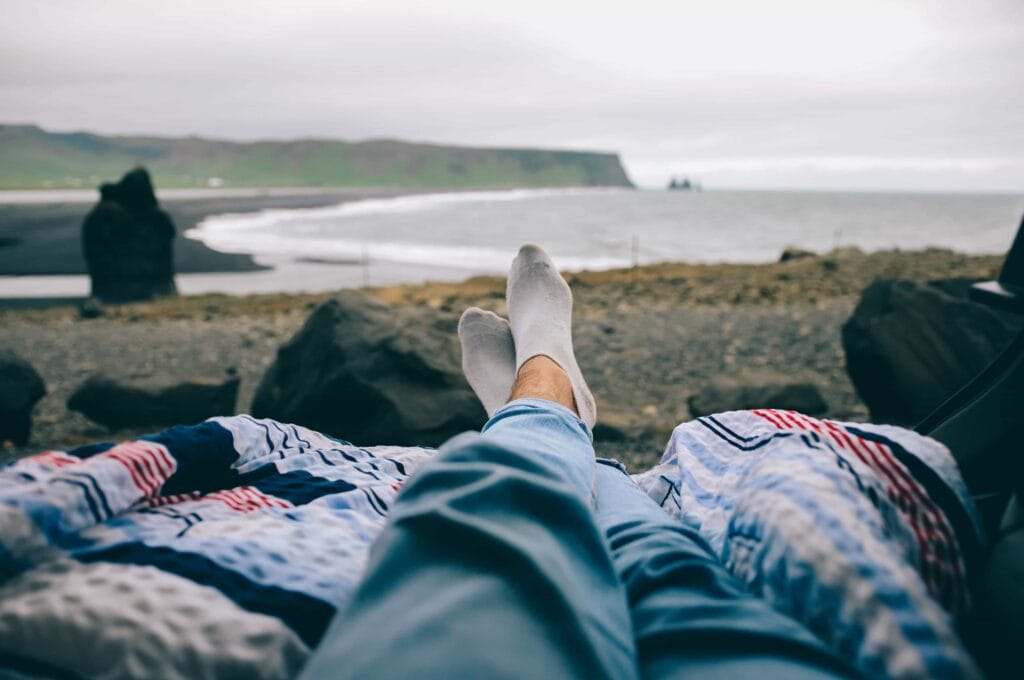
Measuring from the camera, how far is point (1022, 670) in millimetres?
539

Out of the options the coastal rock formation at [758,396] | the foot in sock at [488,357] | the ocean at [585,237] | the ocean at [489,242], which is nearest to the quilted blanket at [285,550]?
the foot in sock at [488,357]

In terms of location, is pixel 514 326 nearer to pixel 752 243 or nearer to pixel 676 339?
pixel 676 339

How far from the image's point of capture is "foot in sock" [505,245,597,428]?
1.72 m

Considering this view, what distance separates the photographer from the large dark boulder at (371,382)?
2422 millimetres

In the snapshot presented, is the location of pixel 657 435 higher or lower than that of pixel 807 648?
lower

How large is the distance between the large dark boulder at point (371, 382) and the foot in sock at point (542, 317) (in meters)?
0.48

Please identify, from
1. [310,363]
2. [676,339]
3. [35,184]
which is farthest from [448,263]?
[35,184]

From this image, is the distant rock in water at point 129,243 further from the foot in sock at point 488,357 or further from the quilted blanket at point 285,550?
the quilted blanket at point 285,550

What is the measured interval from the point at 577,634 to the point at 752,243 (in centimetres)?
2438

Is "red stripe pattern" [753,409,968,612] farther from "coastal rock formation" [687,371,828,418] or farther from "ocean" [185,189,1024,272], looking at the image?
"ocean" [185,189,1024,272]

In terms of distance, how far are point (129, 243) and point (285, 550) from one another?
39.6 ft

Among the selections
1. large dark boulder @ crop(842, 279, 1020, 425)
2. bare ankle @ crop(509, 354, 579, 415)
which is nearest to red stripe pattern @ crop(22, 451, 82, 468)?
bare ankle @ crop(509, 354, 579, 415)

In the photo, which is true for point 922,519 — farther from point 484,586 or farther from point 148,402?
point 148,402

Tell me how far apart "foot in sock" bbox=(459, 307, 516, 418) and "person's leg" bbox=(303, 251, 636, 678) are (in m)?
1.27
